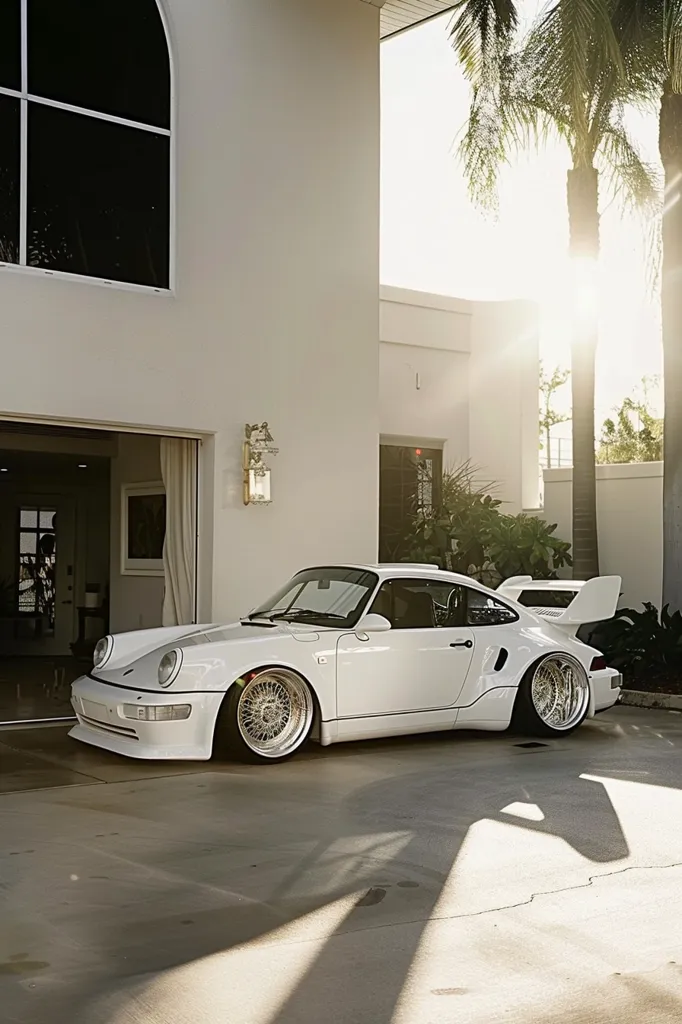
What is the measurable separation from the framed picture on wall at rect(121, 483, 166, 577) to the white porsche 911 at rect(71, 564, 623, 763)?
16.4 feet

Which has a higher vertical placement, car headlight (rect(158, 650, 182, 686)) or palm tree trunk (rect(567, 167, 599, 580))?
palm tree trunk (rect(567, 167, 599, 580))

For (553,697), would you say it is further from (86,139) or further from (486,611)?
(86,139)

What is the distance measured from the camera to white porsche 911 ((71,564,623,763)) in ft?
24.1

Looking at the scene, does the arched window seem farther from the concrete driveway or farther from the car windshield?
the concrete driveway

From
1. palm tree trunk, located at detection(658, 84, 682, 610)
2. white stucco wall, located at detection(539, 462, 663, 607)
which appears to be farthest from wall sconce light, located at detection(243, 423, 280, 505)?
white stucco wall, located at detection(539, 462, 663, 607)

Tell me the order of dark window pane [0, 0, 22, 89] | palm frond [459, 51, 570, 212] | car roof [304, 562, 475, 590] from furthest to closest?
1. palm frond [459, 51, 570, 212]
2. dark window pane [0, 0, 22, 89]
3. car roof [304, 562, 475, 590]

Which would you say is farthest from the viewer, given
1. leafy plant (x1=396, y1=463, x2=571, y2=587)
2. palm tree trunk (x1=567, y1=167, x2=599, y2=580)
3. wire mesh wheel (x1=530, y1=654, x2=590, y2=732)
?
leafy plant (x1=396, y1=463, x2=571, y2=587)

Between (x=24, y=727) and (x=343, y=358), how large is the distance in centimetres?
468

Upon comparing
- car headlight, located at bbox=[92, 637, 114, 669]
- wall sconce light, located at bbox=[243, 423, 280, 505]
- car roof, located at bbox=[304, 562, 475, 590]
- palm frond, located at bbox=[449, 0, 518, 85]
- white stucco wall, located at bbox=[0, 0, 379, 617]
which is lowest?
car headlight, located at bbox=[92, 637, 114, 669]

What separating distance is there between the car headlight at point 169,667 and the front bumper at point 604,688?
11.2 ft

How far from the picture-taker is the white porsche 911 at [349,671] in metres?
7.35

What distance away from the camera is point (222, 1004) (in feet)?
11.4

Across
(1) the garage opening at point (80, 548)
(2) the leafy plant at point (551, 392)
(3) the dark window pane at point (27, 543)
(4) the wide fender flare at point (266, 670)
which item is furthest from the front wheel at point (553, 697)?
(2) the leafy plant at point (551, 392)

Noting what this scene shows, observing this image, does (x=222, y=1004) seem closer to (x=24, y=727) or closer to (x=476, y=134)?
(x=24, y=727)
